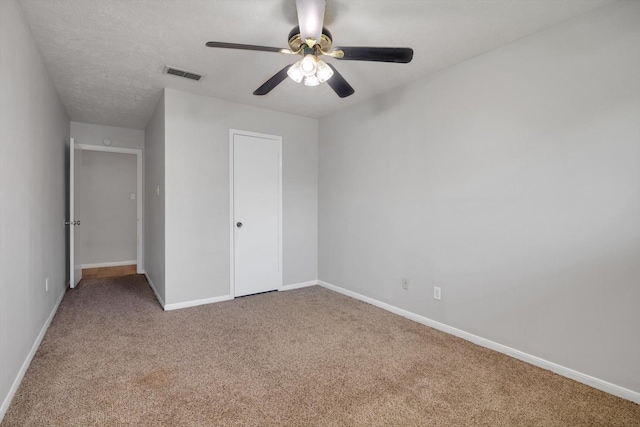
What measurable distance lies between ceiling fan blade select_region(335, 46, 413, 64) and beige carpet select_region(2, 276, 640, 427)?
2.05m

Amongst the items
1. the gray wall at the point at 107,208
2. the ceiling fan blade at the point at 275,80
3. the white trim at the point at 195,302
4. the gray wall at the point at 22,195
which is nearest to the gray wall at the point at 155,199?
the white trim at the point at 195,302

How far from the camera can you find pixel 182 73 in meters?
3.01

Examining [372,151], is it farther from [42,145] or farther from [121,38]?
[42,145]

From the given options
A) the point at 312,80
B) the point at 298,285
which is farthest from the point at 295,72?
the point at 298,285

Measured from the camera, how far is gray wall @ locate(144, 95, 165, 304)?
364 cm

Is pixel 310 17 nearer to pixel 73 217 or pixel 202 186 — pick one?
pixel 202 186

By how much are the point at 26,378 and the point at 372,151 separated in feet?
11.4

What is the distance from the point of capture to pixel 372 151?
366 cm

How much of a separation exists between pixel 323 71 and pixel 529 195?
5.69 ft

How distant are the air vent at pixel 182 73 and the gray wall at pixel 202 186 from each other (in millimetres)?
467

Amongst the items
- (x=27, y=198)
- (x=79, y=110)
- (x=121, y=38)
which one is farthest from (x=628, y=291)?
(x=79, y=110)

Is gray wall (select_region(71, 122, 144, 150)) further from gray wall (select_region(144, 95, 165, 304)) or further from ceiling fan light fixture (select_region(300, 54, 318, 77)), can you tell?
ceiling fan light fixture (select_region(300, 54, 318, 77))

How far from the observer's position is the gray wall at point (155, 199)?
364 centimetres

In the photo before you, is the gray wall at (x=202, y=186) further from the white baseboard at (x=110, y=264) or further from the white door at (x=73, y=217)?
the white baseboard at (x=110, y=264)
